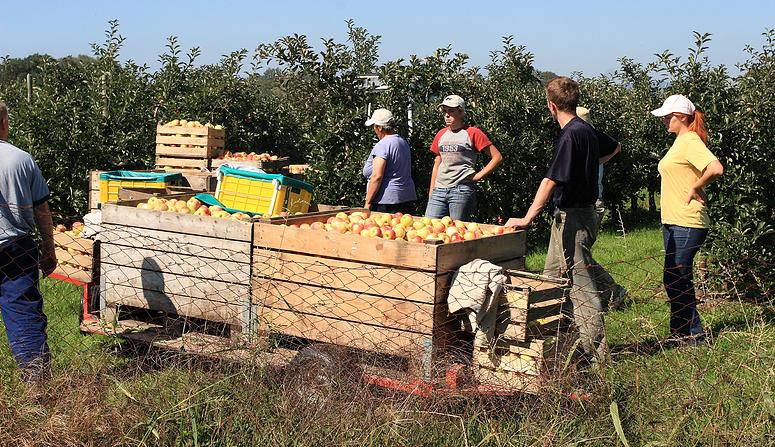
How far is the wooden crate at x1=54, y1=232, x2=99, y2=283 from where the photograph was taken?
Answer: 21.3ft

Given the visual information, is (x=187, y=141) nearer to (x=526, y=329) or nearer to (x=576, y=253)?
(x=576, y=253)

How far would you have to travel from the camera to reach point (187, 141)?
11.1m

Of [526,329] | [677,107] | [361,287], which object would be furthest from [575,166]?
[361,287]

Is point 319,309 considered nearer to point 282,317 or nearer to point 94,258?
point 282,317

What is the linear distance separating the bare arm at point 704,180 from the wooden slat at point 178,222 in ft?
10.7

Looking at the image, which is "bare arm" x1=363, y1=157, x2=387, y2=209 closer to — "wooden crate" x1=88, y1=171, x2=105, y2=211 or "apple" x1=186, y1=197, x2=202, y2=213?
"apple" x1=186, y1=197, x2=202, y2=213

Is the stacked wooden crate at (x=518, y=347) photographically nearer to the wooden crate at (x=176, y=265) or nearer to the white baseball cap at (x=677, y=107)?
the wooden crate at (x=176, y=265)

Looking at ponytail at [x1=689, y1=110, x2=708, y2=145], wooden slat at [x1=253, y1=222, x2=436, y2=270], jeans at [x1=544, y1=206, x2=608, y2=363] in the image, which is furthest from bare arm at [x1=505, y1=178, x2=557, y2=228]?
ponytail at [x1=689, y1=110, x2=708, y2=145]

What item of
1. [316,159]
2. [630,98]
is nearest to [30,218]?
[316,159]

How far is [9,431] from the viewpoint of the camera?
167 inches

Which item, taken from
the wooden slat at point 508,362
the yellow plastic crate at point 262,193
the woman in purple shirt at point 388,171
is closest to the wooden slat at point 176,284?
the yellow plastic crate at point 262,193

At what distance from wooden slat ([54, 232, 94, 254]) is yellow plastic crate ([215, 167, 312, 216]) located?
1.02 meters

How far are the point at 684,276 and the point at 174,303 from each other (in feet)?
12.1

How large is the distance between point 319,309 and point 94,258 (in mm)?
2027
